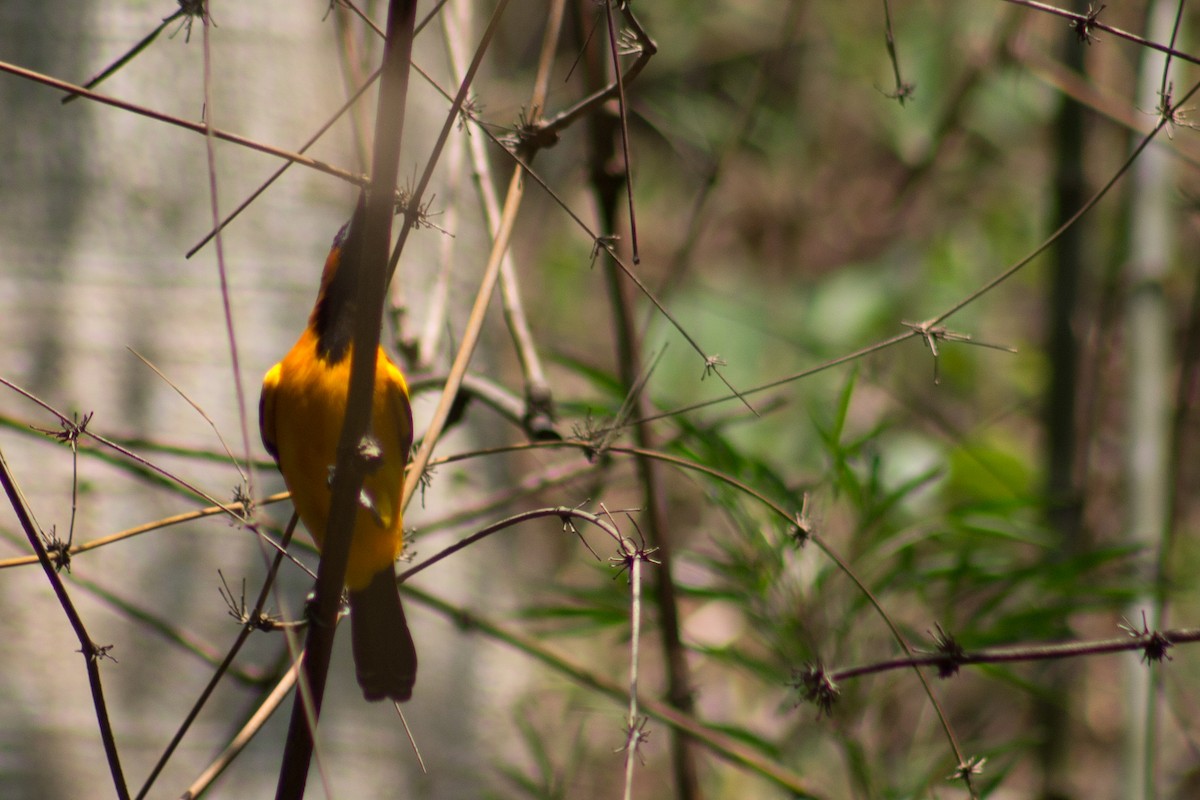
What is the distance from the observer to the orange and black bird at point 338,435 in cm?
189

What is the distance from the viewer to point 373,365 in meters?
1.12

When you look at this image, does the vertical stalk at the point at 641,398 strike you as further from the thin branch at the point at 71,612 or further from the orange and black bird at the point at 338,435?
the thin branch at the point at 71,612

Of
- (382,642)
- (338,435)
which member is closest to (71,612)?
(338,435)

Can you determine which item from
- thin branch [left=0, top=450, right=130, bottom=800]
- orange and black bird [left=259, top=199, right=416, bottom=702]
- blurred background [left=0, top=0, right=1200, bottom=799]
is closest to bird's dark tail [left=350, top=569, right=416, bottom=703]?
orange and black bird [left=259, top=199, right=416, bottom=702]

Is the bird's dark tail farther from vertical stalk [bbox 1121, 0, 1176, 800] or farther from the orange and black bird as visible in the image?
vertical stalk [bbox 1121, 0, 1176, 800]

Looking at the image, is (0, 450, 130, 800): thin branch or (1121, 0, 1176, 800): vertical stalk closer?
(0, 450, 130, 800): thin branch

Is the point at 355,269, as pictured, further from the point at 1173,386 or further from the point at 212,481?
the point at 1173,386

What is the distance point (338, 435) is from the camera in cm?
191

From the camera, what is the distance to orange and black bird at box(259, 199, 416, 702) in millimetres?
1888

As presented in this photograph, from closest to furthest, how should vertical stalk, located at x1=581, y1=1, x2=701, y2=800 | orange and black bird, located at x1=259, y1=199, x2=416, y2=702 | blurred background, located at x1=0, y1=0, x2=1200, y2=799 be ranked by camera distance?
orange and black bird, located at x1=259, y1=199, x2=416, y2=702 → vertical stalk, located at x1=581, y1=1, x2=701, y2=800 → blurred background, located at x1=0, y1=0, x2=1200, y2=799

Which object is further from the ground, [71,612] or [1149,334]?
[1149,334]

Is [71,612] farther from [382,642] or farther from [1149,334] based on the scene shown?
Answer: [1149,334]

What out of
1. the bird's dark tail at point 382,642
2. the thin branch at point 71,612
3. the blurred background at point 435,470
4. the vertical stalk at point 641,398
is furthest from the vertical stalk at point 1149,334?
the thin branch at point 71,612

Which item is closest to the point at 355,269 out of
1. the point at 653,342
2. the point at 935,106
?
the point at 653,342
